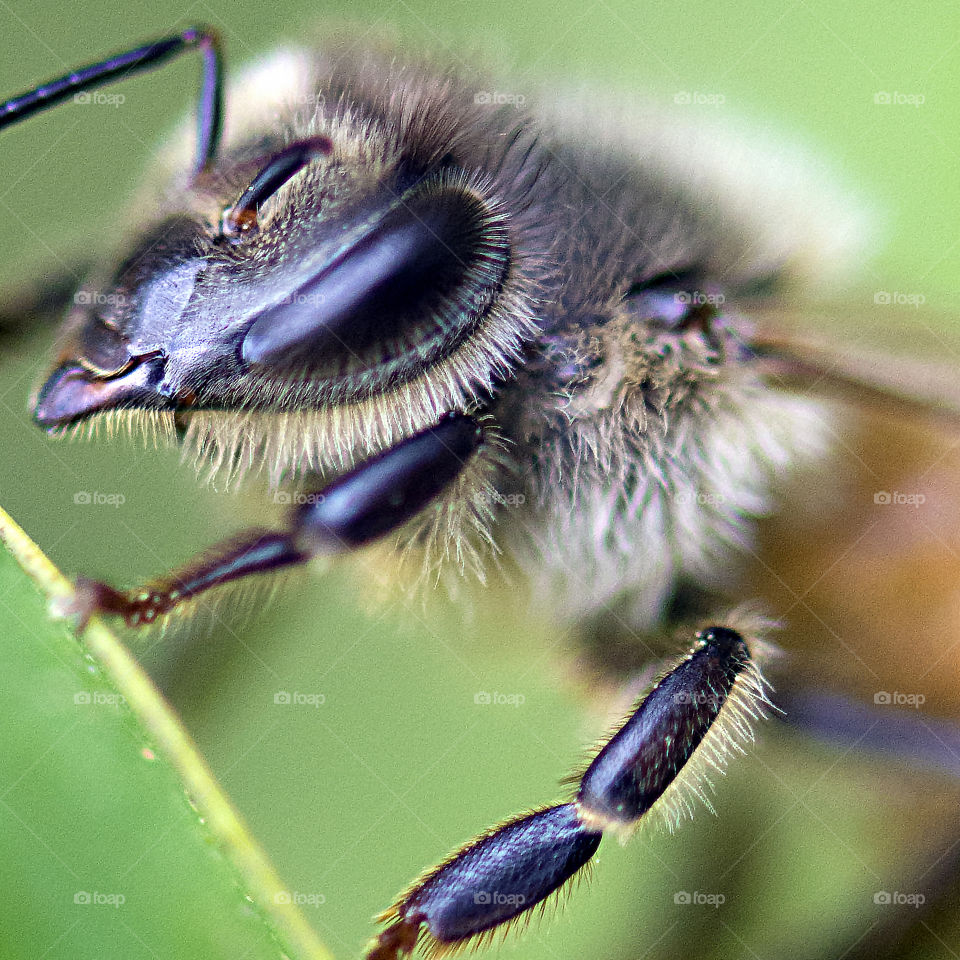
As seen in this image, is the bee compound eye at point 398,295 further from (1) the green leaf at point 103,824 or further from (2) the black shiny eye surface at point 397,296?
(1) the green leaf at point 103,824

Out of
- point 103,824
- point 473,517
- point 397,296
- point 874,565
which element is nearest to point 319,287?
point 397,296

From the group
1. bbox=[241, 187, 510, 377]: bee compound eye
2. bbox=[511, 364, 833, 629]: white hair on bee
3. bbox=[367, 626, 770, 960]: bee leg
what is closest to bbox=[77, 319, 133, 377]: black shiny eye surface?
bbox=[241, 187, 510, 377]: bee compound eye

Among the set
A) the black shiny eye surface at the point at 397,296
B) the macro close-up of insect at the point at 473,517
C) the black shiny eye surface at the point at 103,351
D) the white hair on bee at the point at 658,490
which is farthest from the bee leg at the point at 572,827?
the black shiny eye surface at the point at 103,351

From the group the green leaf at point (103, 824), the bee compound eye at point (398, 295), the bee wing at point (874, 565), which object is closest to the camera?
the green leaf at point (103, 824)

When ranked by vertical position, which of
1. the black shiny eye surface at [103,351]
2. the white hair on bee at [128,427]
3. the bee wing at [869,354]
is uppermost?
the black shiny eye surface at [103,351]

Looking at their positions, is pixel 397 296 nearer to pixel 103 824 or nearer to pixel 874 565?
pixel 103 824

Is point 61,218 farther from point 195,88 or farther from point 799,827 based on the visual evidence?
point 799,827

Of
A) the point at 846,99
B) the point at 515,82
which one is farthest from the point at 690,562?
the point at 846,99
